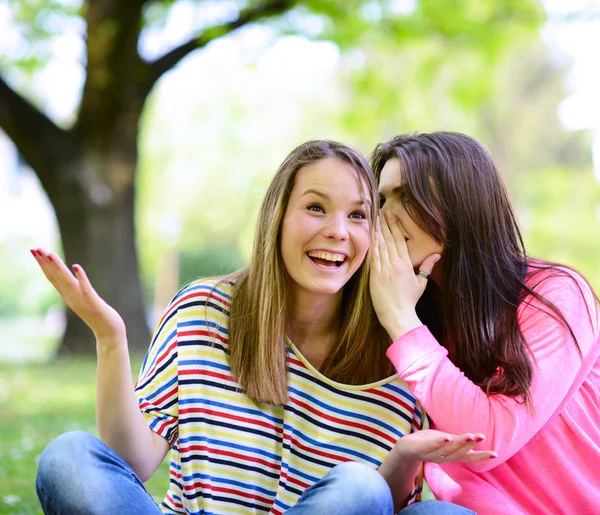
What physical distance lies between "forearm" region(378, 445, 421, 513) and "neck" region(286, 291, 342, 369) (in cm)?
44

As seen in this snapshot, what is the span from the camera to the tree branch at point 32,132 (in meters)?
9.67

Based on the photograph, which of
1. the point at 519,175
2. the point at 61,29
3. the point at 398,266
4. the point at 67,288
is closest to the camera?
the point at 67,288

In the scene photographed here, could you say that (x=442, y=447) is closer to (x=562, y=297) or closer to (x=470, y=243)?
(x=562, y=297)

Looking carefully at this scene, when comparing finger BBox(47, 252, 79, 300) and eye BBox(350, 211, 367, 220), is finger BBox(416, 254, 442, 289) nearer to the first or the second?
eye BBox(350, 211, 367, 220)

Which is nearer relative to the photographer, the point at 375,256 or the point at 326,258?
the point at 326,258

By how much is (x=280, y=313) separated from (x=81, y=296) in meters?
0.73

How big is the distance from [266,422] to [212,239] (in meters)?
30.2

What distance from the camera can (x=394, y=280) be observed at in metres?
2.65

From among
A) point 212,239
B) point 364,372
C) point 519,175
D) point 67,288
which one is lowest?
point 212,239

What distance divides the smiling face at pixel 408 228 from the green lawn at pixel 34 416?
184cm

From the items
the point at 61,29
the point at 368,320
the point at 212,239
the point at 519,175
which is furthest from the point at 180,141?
the point at 368,320

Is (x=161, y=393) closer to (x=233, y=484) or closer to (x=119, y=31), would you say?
(x=233, y=484)

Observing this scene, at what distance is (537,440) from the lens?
2.55 m

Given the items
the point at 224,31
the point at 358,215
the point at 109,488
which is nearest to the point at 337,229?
the point at 358,215
